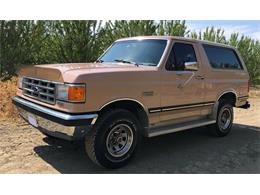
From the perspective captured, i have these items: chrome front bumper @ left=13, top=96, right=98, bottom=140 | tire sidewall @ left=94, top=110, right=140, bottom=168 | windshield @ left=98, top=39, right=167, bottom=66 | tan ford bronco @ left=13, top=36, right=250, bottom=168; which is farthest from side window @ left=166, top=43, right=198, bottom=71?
chrome front bumper @ left=13, top=96, right=98, bottom=140

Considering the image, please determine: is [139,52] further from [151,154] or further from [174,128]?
[151,154]

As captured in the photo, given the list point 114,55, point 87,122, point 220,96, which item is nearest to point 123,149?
point 87,122

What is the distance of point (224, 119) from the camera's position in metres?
7.09

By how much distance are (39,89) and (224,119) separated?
4336mm

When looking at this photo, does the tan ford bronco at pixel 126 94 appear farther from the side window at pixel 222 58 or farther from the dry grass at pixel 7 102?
the dry grass at pixel 7 102

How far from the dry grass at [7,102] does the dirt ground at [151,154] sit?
353 mm

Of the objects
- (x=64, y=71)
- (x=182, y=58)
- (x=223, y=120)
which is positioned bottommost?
(x=223, y=120)

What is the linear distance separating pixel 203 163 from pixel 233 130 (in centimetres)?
294

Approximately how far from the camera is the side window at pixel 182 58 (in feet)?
17.7

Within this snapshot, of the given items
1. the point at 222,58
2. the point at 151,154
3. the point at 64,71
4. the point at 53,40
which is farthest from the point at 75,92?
the point at 53,40

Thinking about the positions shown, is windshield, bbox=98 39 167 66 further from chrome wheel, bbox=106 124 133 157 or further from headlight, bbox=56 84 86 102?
headlight, bbox=56 84 86 102

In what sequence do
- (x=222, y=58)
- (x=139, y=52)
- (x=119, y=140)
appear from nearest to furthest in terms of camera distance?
(x=119, y=140) < (x=139, y=52) < (x=222, y=58)

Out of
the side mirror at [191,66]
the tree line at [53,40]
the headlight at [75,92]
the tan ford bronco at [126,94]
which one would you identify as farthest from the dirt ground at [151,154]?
the tree line at [53,40]

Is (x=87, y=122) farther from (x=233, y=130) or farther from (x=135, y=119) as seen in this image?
(x=233, y=130)
